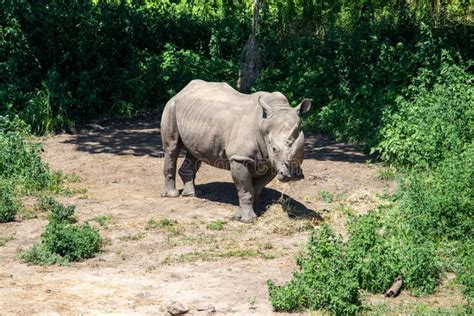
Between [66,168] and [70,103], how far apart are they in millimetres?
3520

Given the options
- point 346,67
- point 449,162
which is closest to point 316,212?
point 449,162

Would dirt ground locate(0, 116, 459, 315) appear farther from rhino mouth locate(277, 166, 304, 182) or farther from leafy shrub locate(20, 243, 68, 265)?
rhino mouth locate(277, 166, 304, 182)

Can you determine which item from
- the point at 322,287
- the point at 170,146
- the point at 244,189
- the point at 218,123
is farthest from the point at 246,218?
the point at 322,287

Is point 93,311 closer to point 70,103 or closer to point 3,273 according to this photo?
point 3,273

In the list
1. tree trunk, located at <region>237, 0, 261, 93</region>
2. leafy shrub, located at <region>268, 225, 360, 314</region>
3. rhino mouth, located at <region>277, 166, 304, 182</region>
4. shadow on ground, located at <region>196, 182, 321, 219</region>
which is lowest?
shadow on ground, located at <region>196, 182, 321, 219</region>

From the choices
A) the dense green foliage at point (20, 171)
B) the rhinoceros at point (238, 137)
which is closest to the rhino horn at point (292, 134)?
the rhinoceros at point (238, 137)

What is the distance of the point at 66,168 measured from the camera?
50.1 ft

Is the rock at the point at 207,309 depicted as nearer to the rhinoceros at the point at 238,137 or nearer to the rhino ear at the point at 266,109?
the rhinoceros at the point at 238,137

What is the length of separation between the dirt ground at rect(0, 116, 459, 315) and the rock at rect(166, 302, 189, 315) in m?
0.14

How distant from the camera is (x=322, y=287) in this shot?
881 centimetres

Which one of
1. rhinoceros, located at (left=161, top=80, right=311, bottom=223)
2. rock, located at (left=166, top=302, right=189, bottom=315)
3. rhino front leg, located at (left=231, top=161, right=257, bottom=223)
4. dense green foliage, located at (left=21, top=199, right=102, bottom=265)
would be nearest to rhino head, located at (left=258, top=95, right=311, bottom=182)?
rhinoceros, located at (left=161, top=80, right=311, bottom=223)

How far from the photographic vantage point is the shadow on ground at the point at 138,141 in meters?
16.1

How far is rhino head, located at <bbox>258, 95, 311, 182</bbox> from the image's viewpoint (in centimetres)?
1131

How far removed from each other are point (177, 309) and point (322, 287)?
1.41 meters
